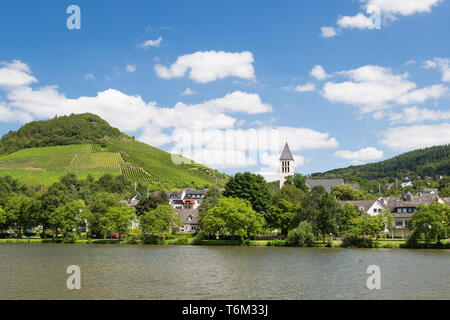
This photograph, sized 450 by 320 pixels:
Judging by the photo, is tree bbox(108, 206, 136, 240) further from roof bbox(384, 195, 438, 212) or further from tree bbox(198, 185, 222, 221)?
roof bbox(384, 195, 438, 212)

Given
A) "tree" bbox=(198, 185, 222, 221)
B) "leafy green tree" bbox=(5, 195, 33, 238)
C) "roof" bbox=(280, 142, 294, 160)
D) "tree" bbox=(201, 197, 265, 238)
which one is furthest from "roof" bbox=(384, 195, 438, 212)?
"leafy green tree" bbox=(5, 195, 33, 238)

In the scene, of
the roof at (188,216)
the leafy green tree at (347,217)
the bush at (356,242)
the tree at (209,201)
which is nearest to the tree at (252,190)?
the tree at (209,201)

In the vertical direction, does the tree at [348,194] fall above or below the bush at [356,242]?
above

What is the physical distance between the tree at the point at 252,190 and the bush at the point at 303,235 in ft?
46.9

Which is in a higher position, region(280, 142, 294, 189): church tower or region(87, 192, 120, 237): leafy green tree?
region(280, 142, 294, 189): church tower

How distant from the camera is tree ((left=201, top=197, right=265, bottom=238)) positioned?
74562 millimetres

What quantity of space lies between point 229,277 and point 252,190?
4989 cm

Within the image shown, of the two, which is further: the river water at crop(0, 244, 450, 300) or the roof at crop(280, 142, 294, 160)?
the roof at crop(280, 142, 294, 160)

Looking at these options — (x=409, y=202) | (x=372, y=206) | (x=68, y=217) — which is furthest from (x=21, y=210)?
(x=409, y=202)

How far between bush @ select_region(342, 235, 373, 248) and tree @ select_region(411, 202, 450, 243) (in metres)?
7.32

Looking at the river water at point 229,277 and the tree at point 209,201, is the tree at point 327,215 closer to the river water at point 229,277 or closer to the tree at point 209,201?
the river water at point 229,277

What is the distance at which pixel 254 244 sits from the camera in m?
76.1

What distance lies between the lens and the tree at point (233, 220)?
2936 inches

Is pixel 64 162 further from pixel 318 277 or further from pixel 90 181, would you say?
pixel 318 277
